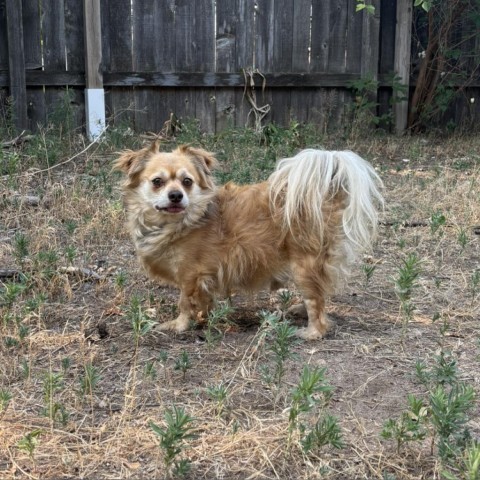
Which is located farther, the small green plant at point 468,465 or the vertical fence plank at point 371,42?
the vertical fence plank at point 371,42

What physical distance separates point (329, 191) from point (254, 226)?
17.8 inches

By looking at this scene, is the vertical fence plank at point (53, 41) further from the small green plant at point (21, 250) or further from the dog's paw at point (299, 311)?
the dog's paw at point (299, 311)

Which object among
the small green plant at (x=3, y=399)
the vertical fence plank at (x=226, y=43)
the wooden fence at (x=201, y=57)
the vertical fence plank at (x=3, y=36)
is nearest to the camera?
the small green plant at (x=3, y=399)

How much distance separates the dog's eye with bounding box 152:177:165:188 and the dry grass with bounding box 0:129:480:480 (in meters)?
0.59

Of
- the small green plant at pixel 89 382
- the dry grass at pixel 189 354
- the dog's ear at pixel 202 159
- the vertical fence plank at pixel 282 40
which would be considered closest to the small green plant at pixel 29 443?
the dry grass at pixel 189 354

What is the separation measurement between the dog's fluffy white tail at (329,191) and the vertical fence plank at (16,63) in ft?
15.3

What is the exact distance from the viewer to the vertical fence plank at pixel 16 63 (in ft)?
24.1

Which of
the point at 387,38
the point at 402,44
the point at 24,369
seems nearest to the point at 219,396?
the point at 24,369

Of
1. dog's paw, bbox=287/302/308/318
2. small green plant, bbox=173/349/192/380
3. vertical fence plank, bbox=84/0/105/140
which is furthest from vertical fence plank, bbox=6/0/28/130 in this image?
small green plant, bbox=173/349/192/380

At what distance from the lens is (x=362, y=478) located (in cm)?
236

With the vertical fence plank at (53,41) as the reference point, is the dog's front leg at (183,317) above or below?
below

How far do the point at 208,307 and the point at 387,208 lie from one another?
285 centimetres

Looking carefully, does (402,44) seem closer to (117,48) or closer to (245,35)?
(245,35)

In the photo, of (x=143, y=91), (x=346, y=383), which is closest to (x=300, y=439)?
(x=346, y=383)
